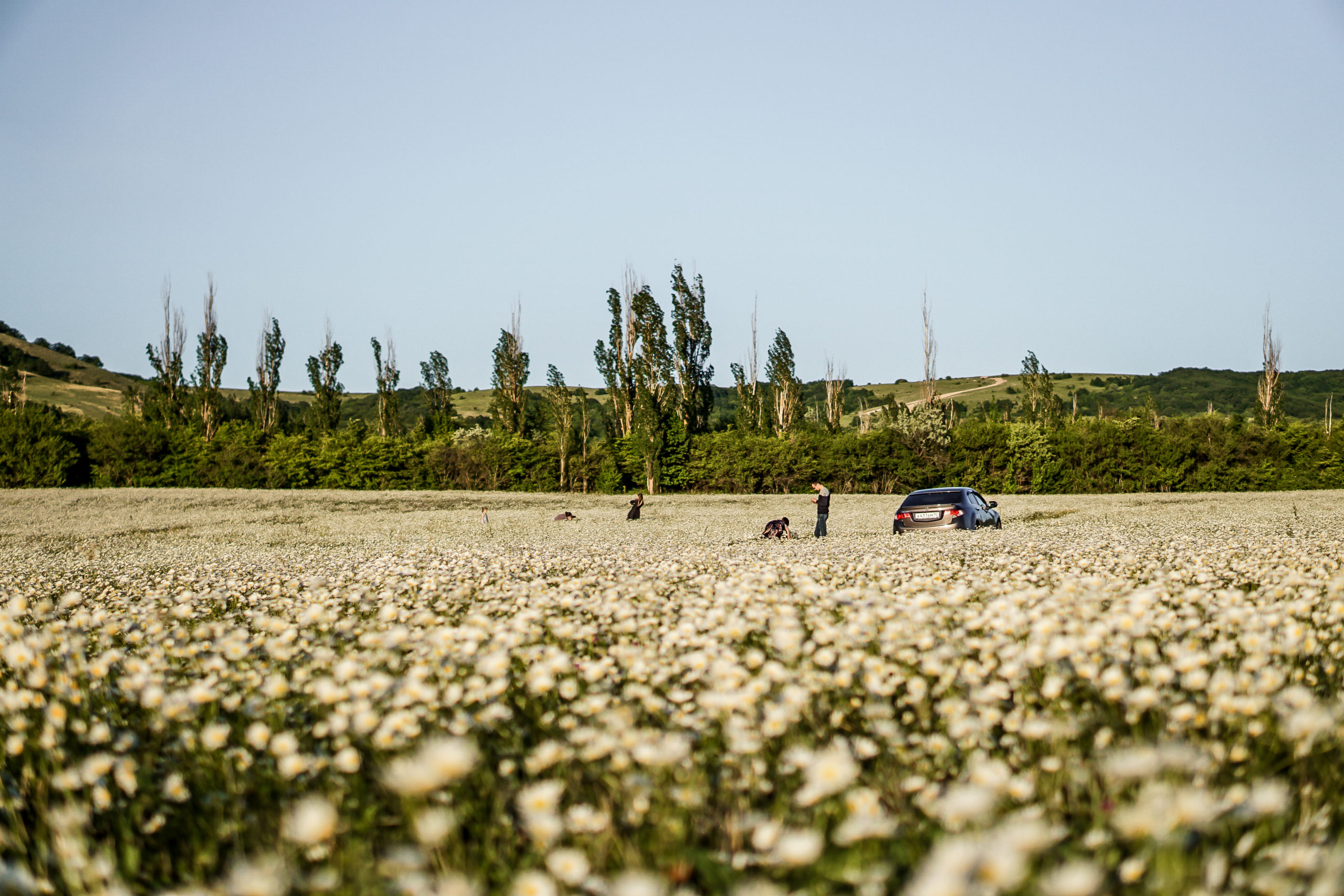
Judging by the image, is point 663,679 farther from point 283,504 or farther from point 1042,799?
point 283,504

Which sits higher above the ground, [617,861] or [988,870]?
[988,870]

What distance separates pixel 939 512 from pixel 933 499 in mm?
529

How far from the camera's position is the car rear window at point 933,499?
19234 millimetres

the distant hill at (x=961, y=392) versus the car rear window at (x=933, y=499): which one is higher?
the distant hill at (x=961, y=392)

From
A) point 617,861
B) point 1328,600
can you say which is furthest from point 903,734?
point 1328,600

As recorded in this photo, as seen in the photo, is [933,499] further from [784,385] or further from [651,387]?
[784,385]

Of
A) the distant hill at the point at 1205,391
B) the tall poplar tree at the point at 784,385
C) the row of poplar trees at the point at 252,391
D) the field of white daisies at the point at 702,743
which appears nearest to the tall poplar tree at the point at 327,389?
the row of poplar trees at the point at 252,391

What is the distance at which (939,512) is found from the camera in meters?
19.0

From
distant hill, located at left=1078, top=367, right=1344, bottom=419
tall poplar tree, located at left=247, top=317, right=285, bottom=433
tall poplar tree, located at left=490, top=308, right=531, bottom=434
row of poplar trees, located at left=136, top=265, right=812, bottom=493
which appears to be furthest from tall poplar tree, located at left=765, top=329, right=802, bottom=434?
distant hill, located at left=1078, top=367, right=1344, bottom=419

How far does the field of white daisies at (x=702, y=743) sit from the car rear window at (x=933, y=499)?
12.1 m

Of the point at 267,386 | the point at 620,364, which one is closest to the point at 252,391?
the point at 267,386

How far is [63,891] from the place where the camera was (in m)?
2.57

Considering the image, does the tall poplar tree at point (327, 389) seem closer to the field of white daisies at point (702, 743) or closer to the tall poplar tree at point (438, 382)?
the tall poplar tree at point (438, 382)

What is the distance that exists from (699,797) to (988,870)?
1.22m
